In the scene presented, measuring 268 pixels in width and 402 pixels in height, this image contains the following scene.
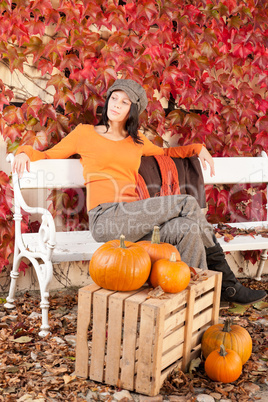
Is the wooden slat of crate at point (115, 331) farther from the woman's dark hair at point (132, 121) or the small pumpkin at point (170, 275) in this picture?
the woman's dark hair at point (132, 121)

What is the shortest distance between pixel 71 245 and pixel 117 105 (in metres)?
0.89

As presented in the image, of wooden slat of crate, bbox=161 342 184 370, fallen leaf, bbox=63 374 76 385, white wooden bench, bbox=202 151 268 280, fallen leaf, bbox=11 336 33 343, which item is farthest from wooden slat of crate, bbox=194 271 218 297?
white wooden bench, bbox=202 151 268 280

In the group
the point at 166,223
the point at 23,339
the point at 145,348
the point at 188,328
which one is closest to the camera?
the point at 145,348

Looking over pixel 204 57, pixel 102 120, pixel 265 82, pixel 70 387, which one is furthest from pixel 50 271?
pixel 265 82

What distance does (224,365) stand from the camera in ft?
6.87

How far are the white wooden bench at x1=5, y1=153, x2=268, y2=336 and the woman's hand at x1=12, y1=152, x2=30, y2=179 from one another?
181 mm

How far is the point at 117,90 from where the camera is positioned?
2.96 m

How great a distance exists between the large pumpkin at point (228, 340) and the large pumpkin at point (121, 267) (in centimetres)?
46

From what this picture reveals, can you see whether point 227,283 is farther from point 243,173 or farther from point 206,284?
point 243,173

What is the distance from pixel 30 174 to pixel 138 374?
4.96ft

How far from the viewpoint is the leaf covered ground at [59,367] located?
2.05m

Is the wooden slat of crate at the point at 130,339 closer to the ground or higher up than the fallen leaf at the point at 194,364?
higher up

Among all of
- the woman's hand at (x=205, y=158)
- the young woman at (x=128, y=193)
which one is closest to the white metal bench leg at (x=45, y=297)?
the young woman at (x=128, y=193)

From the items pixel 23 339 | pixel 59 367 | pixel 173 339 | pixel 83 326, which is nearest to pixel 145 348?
pixel 173 339
